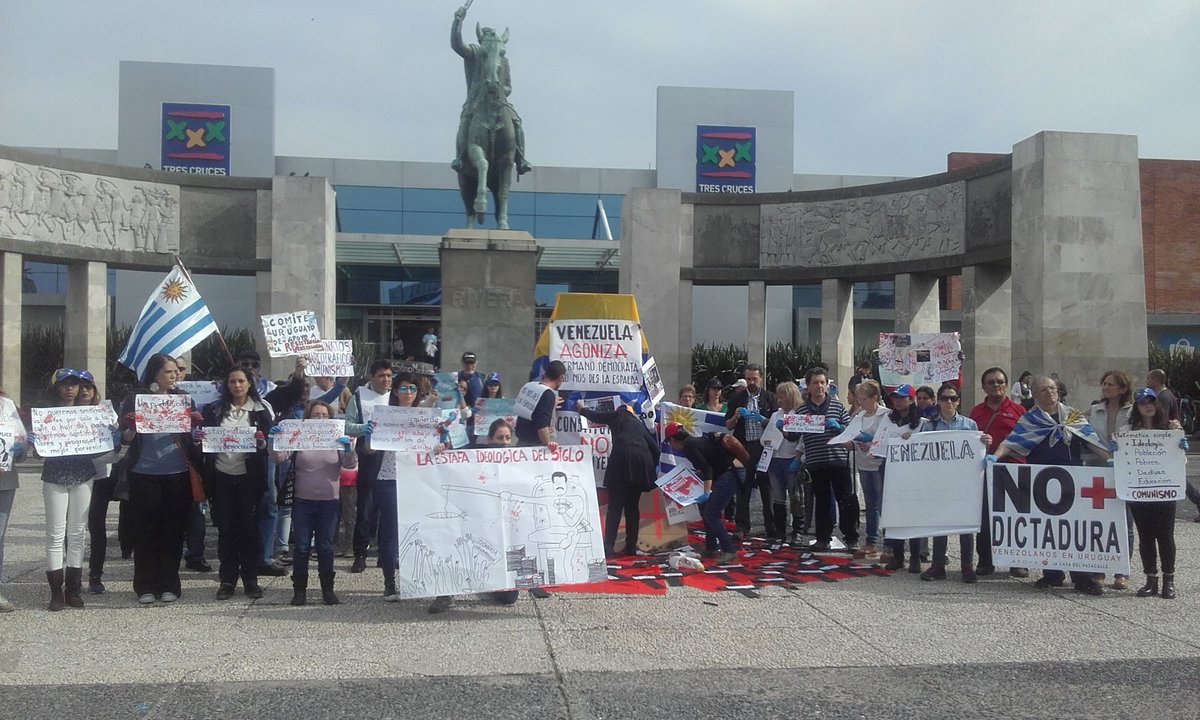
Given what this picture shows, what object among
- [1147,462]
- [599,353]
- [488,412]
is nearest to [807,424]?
[599,353]

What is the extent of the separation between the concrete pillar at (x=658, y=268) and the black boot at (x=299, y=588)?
54.6ft

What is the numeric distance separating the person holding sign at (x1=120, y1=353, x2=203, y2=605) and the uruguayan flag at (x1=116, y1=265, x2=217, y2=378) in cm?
143

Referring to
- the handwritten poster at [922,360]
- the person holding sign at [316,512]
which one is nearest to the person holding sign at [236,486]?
the person holding sign at [316,512]

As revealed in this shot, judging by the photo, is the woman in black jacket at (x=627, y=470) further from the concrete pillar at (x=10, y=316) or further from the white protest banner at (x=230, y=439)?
the concrete pillar at (x=10, y=316)

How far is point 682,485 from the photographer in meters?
9.52

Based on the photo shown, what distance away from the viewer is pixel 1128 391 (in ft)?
27.7

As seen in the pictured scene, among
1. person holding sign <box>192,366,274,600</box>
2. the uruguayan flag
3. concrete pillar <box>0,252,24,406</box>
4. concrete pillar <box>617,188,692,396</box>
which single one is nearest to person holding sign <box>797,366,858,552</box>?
person holding sign <box>192,366,274,600</box>

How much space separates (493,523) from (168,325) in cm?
389

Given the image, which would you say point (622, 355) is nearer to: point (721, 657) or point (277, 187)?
point (721, 657)

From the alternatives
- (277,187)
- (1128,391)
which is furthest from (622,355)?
(277,187)

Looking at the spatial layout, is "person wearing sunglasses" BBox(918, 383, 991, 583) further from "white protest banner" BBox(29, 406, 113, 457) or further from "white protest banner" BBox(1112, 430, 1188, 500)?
"white protest banner" BBox(29, 406, 113, 457)

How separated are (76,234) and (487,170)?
8.97 metres

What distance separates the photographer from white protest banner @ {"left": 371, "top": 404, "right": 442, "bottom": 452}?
742 cm

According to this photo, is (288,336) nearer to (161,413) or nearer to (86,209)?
(161,413)
